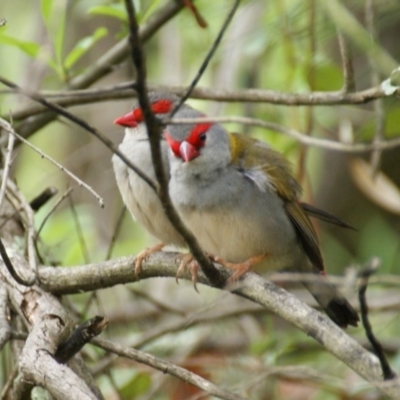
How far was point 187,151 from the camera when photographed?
3527 mm

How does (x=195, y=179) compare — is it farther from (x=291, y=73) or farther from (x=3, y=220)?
(x=291, y=73)

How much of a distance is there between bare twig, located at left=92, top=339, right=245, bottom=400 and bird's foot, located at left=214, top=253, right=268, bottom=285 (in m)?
0.38

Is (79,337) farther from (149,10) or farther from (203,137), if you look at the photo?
(149,10)

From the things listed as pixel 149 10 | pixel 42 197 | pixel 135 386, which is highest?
pixel 149 10

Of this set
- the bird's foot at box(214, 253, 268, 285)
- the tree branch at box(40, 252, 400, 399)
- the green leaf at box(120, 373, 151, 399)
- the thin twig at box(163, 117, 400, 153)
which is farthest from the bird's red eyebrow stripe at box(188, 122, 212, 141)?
the green leaf at box(120, 373, 151, 399)

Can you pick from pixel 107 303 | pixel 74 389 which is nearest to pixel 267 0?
pixel 107 303

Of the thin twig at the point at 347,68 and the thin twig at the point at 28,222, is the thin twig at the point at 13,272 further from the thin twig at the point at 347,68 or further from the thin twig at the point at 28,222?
the thin twig at the point at 347,68

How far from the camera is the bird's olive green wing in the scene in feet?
12.4

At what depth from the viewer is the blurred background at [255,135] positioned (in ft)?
13.0

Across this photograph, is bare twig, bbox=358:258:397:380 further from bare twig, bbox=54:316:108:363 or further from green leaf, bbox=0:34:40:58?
green leaf, bbox=0:34:40:58

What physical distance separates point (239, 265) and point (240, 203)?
0.85 feet

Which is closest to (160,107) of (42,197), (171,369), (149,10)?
(149,10)

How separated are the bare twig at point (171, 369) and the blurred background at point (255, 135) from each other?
2.43 ft

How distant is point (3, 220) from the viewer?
3441 mm
